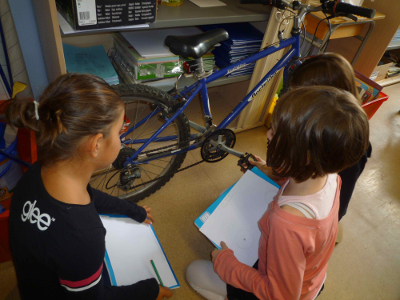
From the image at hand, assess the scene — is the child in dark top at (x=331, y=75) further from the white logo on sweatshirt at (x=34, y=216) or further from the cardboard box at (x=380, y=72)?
the cardboard box at (x=380, y=72)

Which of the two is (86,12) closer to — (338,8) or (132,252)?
(132,252)

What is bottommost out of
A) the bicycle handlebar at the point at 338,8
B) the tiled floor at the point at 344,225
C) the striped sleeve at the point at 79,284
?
the tiled floor at the point at 344,225

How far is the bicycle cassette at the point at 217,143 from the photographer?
1.34 metres

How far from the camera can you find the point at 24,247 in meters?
0.59

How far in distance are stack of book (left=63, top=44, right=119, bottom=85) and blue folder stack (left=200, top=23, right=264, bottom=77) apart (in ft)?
2.05

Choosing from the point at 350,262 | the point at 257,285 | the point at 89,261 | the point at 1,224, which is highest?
the point at 89,261

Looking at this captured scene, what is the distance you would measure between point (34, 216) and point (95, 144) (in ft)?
0.69

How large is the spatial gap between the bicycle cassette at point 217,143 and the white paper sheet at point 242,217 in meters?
0.30

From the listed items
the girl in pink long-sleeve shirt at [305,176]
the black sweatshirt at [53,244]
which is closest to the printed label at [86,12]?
the black sweatshirt at [53,244]

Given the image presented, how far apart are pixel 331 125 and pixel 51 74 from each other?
116cm

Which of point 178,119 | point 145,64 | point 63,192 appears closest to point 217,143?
point 178,119

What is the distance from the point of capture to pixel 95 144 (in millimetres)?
599

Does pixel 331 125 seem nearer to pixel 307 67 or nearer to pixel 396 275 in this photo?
pixel 307 67

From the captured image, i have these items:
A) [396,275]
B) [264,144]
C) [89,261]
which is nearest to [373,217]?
[396,275]
